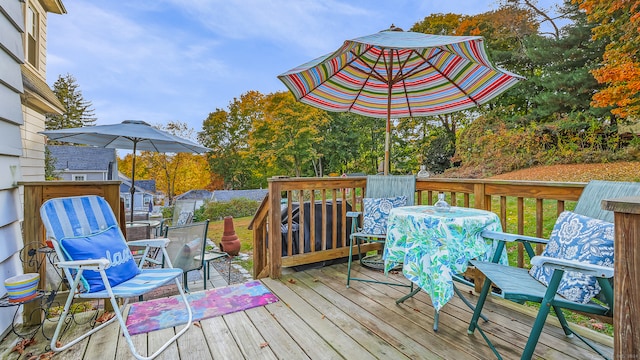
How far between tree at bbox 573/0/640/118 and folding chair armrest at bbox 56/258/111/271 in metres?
9.60

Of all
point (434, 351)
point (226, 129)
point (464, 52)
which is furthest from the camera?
point (226, 129)

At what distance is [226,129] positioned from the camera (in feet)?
86.4

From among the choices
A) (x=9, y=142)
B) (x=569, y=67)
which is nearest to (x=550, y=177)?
(x=569, y=67)

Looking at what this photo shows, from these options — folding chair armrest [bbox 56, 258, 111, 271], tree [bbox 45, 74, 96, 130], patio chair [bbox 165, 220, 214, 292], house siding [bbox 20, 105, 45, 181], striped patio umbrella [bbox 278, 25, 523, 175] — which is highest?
tree [bbox 45, 74, 96, 130]

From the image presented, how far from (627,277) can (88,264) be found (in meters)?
2.55

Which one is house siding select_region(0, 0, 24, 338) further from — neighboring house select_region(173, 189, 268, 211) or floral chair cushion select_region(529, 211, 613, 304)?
neighboring house select_region(173, 189, 268, 211)

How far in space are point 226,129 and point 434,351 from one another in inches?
1039

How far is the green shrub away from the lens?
1492cm

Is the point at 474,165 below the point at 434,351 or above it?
above

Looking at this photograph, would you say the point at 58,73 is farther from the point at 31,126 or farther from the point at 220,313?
the point at 220,313

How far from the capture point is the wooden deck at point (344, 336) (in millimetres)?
1928

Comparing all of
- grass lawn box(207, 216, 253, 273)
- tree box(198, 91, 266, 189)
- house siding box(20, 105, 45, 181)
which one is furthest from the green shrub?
tree box(198, 91, 266, 189)

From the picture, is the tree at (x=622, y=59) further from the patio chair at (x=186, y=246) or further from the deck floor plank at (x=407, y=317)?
the patio chair at (x=186, y=246)

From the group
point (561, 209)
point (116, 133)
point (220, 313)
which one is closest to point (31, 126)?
point (116, 133)
